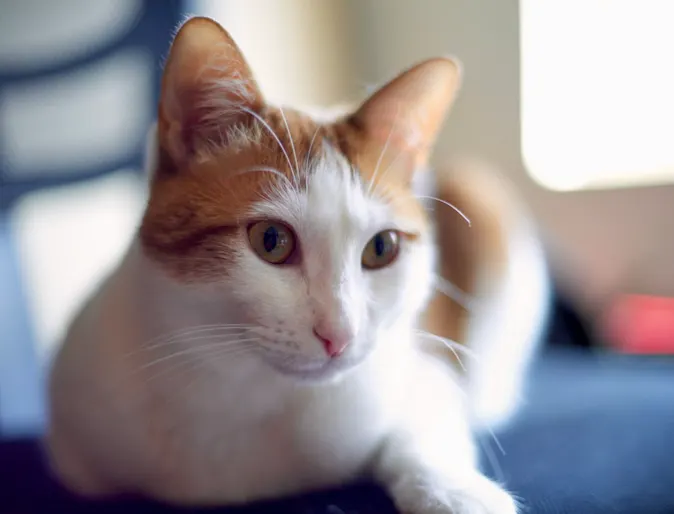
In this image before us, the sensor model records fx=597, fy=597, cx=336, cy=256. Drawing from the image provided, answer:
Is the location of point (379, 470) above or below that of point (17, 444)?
above

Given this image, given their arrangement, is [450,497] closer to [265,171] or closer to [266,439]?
[266,439]

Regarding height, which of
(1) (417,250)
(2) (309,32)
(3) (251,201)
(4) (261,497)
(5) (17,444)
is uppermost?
(2) (309,32)

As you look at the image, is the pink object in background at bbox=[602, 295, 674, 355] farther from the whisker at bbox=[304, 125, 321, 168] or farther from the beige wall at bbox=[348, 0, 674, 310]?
the whisker at bbox=[304, 125, 321, 168]

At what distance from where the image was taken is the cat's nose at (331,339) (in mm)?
654

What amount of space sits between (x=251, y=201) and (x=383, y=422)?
36 cm

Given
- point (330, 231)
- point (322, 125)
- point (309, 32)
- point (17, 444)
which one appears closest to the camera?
point (330, 231)

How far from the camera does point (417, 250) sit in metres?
0.84

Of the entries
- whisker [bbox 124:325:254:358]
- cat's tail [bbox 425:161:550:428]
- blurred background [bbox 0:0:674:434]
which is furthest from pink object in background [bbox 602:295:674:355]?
whisker [bbox 124:325:254:358]

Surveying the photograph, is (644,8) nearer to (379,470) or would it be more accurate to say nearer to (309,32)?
(309,32)

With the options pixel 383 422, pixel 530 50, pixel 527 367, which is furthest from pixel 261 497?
pixel 530 50

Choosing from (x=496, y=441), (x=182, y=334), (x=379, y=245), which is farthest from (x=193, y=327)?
(x=496, y=441)

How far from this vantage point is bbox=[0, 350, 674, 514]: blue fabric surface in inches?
29.5

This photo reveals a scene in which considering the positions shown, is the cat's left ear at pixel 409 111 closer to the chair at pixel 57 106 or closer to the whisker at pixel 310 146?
the whisker at pixel 310 146

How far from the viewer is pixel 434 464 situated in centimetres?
74
